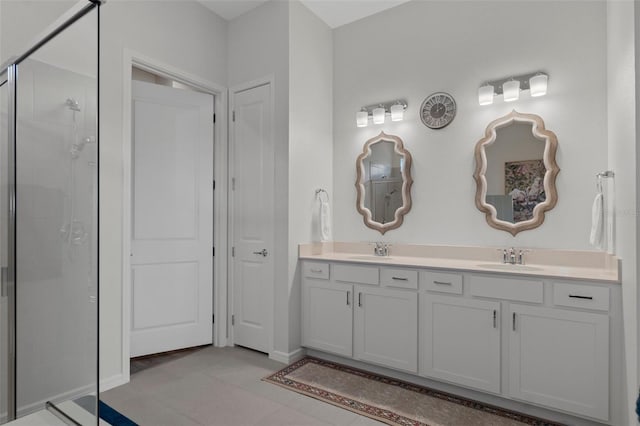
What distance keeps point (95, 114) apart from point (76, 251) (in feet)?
1.68

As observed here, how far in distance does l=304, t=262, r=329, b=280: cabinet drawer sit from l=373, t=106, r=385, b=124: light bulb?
1.38 meters

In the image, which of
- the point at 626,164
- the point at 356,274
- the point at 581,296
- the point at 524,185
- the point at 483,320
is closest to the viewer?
the point at 626,164

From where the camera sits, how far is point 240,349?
10.7 feet

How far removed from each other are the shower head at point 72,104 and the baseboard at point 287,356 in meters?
2.33

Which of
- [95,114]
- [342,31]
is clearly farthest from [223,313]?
[342,31]

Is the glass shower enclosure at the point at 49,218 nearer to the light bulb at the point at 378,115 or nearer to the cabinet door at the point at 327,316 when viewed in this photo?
the cabinet door at the point at 327,316

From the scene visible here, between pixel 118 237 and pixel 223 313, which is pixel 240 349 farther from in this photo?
pixel 118 237

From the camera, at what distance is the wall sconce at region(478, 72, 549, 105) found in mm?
2576

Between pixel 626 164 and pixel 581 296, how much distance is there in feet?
2.42

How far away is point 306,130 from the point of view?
326 cm

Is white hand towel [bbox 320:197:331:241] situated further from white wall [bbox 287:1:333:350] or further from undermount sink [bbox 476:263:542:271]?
undermount sink [bbox 476:263:542:271]

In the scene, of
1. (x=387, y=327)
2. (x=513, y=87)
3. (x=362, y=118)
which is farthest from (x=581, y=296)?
(x=362, y=118)

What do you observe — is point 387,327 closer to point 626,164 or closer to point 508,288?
point 508,288

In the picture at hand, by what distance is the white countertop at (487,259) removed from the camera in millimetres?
2172
